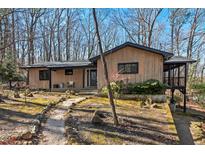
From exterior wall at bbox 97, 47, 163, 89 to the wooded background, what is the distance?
8.10 metres

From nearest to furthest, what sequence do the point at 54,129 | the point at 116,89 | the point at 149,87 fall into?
1. the point at 54,129
2. the point at 116,89
3. the point at 149,87

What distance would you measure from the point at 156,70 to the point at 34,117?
8.14 metres

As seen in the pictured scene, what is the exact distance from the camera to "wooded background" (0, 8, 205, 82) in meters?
22.2

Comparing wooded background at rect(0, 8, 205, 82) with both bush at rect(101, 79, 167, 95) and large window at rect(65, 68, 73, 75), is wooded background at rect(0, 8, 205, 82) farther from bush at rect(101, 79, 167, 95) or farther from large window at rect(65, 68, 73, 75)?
bush at rect(101, 79, 167, 95)

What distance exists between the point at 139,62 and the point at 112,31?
42.0ft

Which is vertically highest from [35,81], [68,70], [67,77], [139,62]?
[139,62]

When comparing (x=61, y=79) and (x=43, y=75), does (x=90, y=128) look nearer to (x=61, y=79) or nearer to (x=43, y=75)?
(x=61, y=79)

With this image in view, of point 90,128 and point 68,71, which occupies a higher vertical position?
point 68,71

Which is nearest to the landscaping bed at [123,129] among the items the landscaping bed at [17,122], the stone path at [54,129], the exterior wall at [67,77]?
the stone path at [54,129]

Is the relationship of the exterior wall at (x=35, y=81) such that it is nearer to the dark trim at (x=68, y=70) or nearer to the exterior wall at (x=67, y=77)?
the exterior wall at (x=67, y=77)

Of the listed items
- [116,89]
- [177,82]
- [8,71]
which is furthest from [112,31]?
[116,89]

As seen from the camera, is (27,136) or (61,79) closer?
(27,136)

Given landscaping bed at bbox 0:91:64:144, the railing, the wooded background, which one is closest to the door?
the railing

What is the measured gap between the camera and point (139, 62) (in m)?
13.7
